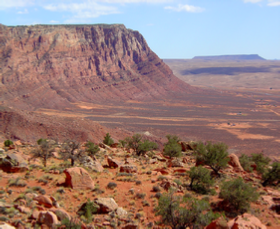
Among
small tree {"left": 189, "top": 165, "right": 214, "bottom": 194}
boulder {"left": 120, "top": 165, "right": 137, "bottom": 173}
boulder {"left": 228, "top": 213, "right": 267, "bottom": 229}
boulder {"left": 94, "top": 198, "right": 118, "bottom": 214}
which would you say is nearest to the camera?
boulder {"left": 228, "top": 213, "right": 267, "bottom": 229}

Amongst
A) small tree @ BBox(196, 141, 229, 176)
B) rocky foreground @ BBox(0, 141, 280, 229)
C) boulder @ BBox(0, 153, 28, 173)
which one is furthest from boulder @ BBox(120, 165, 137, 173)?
boulder @ BBox(0, 153, 28, 173)

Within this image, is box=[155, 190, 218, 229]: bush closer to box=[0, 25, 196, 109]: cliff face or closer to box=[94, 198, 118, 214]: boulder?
box=[94, 198, 118, 214]: boulder

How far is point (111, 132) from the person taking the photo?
141 ft

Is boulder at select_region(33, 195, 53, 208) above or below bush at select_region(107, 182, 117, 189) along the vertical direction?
above

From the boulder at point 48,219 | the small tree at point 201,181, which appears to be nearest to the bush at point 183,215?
the boulder at point 48,219

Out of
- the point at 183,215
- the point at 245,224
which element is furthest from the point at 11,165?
the point at 245,224

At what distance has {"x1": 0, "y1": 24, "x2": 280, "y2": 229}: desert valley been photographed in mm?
11016

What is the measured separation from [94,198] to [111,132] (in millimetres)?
30858

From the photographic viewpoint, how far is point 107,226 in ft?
32.8

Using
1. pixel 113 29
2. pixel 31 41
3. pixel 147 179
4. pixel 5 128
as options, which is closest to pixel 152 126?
pixel 5 128

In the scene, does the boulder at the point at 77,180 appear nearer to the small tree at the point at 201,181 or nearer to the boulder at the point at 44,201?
the boulder at the point at 44,201

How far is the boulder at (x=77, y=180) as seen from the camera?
41.9 feet

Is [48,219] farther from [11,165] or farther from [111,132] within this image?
[111,132]

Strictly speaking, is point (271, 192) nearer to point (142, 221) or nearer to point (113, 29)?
point (142, 221)
